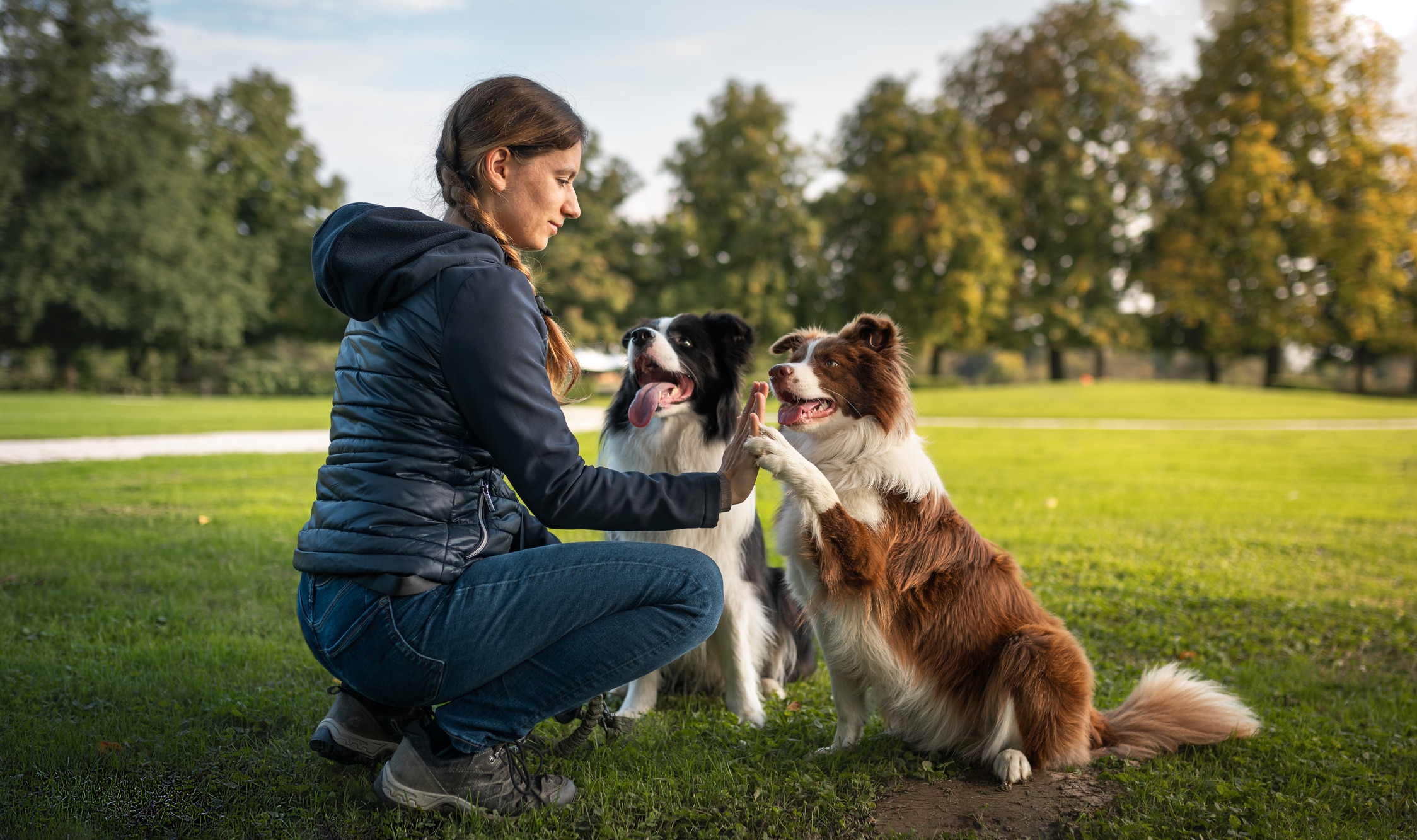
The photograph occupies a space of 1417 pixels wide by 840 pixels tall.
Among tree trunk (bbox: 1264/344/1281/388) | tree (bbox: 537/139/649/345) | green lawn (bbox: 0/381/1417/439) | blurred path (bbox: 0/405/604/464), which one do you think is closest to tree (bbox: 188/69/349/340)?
green lawn (bbox: 0/381/1417/439)

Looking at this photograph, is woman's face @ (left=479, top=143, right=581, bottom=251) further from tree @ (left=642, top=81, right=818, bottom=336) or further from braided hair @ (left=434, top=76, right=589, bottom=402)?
tree @ (left=642, top=81, right=818, bottom=336)

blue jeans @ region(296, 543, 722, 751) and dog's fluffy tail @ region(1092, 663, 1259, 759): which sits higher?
blue jeans @ region(296, 543, 722, 751)

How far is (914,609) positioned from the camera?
2930mm

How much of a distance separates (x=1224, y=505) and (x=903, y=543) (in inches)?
332

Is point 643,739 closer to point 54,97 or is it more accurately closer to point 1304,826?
point 1304,826

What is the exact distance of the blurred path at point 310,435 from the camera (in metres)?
11.9

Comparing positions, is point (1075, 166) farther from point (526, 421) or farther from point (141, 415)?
point (526, 421)

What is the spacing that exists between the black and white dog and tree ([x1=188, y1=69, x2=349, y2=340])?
35.0 meters

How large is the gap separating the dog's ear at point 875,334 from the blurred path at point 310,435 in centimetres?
165

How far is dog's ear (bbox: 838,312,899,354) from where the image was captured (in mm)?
3129

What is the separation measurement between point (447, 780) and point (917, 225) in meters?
30.4

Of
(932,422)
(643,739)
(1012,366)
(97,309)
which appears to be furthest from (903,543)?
(1012,366)

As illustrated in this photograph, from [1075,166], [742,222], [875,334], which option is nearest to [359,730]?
[875,334]

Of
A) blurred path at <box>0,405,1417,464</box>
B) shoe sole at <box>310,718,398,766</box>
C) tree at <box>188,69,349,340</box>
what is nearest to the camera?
shoe sole at <box>310,718,398,766</box>
